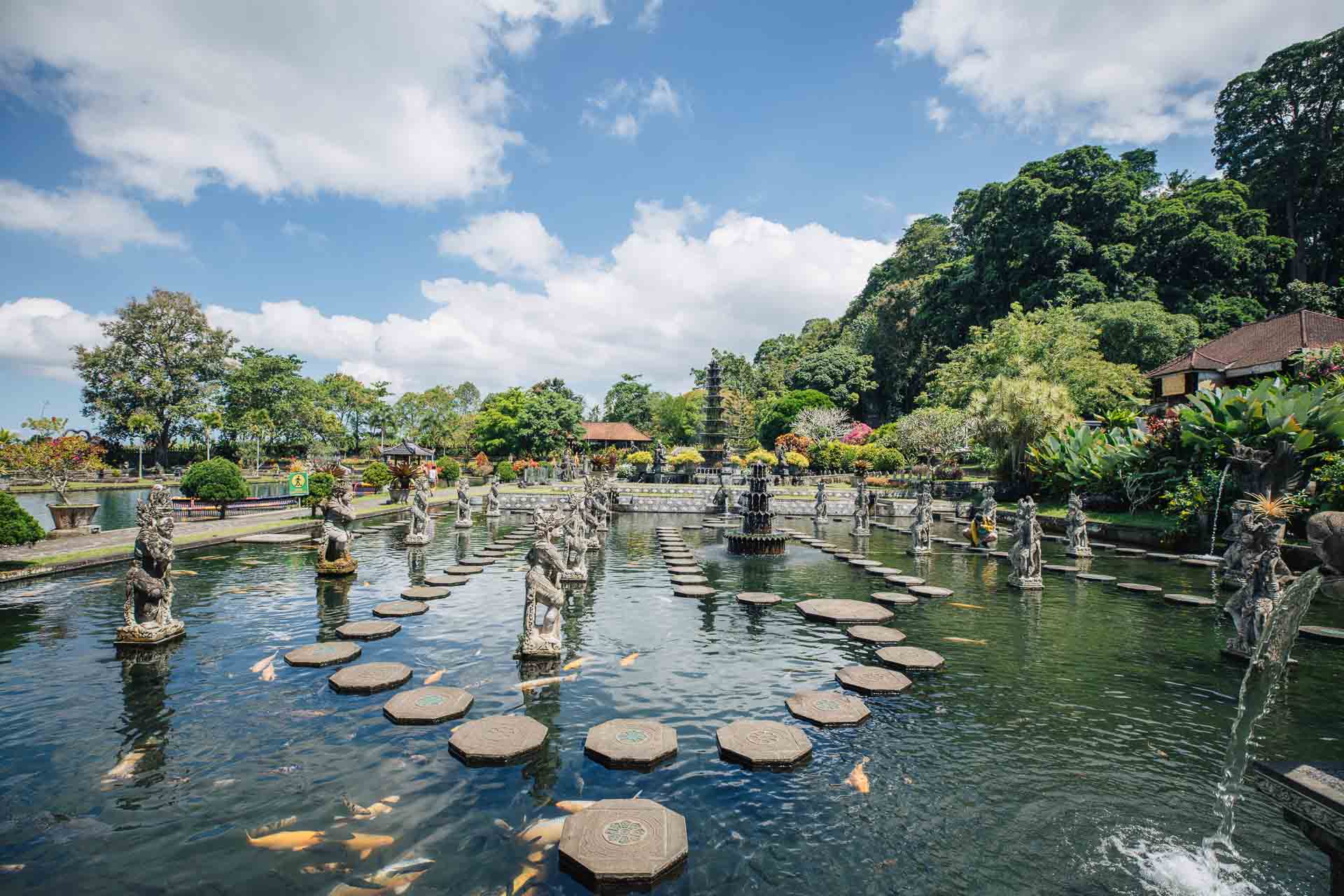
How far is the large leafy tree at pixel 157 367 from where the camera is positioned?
55.6 metres

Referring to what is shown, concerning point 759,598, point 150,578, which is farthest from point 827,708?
point 150,578

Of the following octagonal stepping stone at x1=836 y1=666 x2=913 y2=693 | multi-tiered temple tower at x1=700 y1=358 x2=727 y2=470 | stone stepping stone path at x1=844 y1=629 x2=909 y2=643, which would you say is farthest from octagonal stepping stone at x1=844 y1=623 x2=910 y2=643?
multi-tiered temple tower at x1=700 y1=358 x2=727 y2=470

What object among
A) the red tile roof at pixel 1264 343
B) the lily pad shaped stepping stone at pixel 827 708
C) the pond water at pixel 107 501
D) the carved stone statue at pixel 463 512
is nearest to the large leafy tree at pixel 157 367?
the pond water at pixel 107 501

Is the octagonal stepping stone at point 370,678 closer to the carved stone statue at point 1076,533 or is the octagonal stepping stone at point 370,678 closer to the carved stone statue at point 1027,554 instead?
the carved stone statue at point 1027,554

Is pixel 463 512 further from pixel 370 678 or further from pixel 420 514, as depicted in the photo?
pixel 370 678

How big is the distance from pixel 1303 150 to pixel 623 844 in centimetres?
7657

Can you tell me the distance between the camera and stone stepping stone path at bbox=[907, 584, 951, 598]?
1342 cm

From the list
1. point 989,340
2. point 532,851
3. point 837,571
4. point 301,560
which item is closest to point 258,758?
point 532,851

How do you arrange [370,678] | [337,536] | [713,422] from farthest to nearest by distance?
[713,422], [337,536], [370,678]

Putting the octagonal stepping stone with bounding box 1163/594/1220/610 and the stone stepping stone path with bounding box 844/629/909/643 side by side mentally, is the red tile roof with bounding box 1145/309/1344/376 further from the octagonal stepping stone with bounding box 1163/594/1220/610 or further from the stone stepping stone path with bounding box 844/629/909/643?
the stone stepping stone path with bounding box 844/629/909/643

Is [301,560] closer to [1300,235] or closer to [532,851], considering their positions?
[532,851]

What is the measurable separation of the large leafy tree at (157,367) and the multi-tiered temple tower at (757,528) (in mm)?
62489

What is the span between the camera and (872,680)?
8.09 metres

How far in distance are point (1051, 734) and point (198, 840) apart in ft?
27.0
